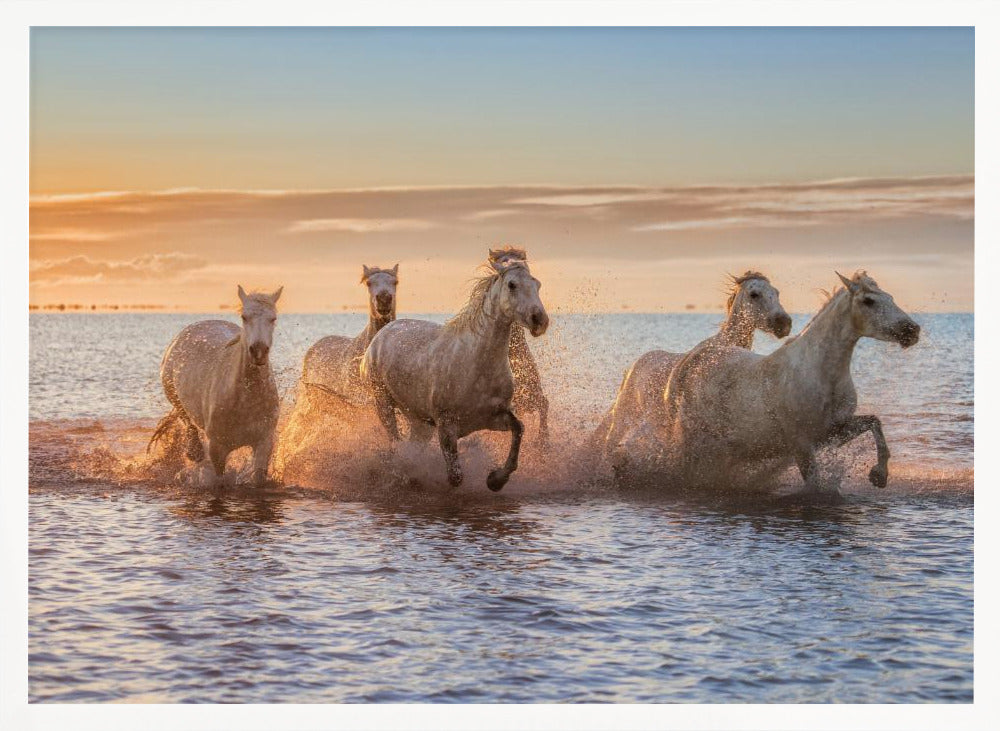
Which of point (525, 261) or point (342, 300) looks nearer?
point (525, 261)

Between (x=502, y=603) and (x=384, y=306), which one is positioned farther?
(x=384, y=306)

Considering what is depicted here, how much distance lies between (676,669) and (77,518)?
6.34 metres

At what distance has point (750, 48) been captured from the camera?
40.8ft

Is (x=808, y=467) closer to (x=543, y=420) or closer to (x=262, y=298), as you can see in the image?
→ (x=543, y=420)

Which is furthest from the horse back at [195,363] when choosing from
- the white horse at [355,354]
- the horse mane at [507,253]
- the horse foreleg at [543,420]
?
the horse foreleg at [543,420]

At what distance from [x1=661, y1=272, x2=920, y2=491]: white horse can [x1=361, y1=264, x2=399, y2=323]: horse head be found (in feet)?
10.8

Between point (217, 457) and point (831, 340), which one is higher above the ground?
point (831, 340)

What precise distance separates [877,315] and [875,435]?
1077 millimetres

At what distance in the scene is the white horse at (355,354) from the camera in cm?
1521

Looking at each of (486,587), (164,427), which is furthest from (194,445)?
(486,587)

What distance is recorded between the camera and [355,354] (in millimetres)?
15555
